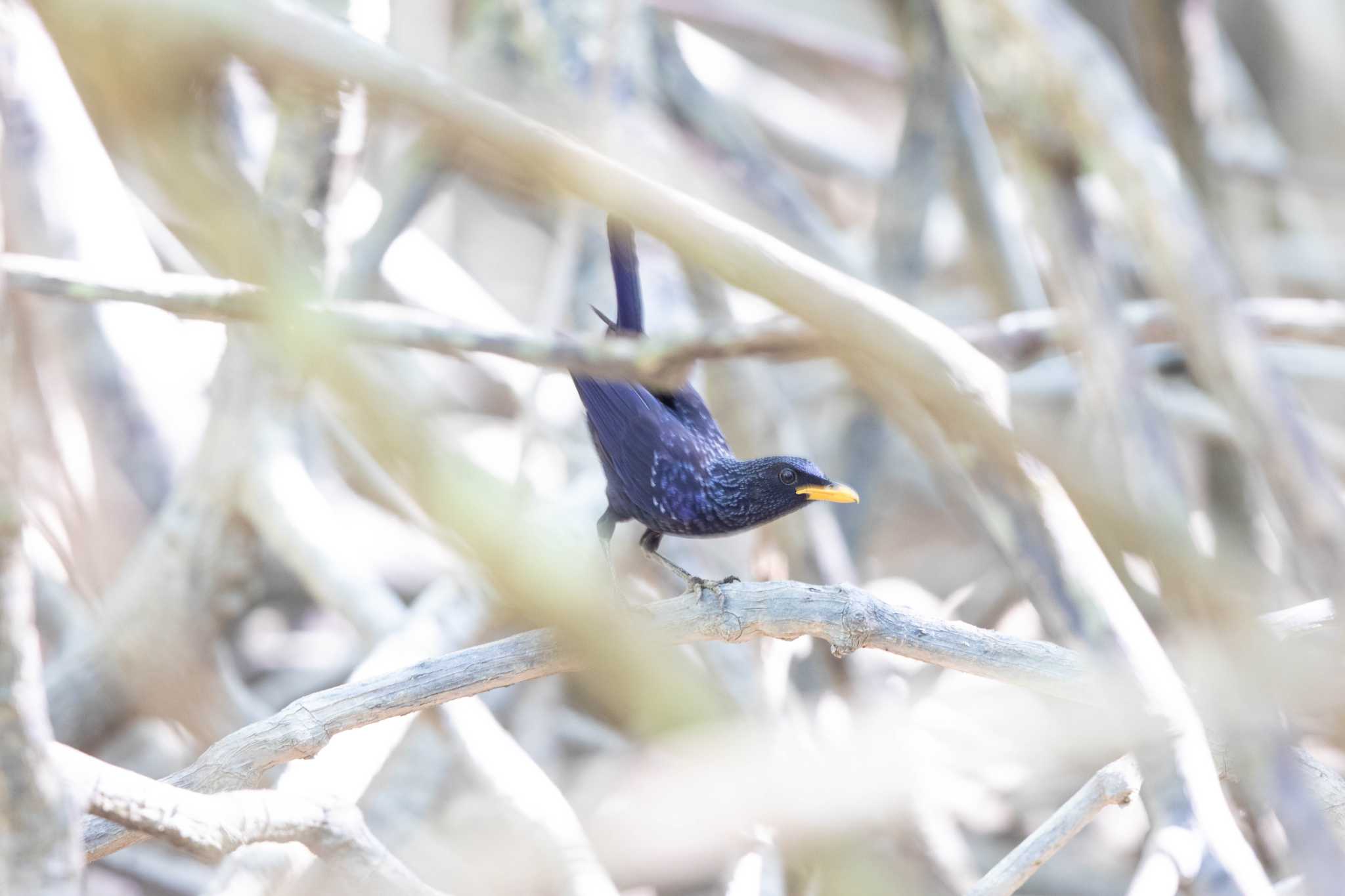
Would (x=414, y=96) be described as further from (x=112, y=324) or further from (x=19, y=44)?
(x=112, y=324)

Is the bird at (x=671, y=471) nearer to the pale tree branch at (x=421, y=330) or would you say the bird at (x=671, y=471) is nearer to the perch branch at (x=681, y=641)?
the perch branch at (x=681, y=641)

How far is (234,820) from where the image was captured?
3.73 feet

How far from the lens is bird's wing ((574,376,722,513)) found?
1739 millimetres

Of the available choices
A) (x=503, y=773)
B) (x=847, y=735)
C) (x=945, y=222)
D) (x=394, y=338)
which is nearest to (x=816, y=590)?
(x=394, y=338)

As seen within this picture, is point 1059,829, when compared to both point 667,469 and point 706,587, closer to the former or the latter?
point 706,587

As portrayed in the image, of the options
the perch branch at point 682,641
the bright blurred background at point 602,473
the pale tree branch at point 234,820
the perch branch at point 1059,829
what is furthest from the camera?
the perch branch at point 1059,829

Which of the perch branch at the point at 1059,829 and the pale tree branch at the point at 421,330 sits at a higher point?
the pale tree branch at the point at 421,330

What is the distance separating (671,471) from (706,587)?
197 millimetres

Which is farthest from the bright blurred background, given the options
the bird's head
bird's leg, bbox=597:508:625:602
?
the bird's head

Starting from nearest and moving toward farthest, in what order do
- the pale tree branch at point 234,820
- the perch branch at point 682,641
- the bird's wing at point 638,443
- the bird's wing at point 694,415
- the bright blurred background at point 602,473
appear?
the bright blurred background at point 602,473, the pale tree branch at point 234,820, the perch branch at point 682,641, the bird's wing at point 638,443, the bird's wing at point 694,415

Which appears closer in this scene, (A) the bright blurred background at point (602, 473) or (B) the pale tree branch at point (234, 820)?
(A) the bright blurred background at point (602, 473)

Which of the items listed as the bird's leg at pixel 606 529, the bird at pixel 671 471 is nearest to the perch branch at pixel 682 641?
the bird at pixel 671 471

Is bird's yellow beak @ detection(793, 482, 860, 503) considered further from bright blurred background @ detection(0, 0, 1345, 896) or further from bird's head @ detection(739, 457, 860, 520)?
bright blurred background @ detection(0, 0, 1345, 896)

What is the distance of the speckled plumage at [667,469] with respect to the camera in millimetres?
1741
